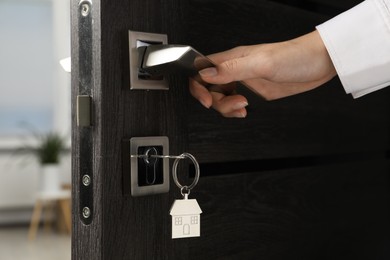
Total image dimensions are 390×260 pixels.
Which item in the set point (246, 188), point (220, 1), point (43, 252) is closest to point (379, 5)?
point (220, 1)

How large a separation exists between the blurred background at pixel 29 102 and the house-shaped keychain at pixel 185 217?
177 inches

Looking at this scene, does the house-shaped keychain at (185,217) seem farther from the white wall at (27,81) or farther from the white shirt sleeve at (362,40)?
the white wall at (27,81)

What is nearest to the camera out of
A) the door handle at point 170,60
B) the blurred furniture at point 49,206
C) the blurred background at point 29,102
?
the door handle at point 170,60

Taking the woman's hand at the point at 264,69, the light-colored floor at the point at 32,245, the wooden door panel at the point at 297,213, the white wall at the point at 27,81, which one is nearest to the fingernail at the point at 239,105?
the woman's hand at the point at 264,69

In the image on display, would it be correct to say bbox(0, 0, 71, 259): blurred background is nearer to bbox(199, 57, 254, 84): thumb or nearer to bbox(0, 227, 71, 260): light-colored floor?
bbox(0, 227, 71, 260): light-colored floor

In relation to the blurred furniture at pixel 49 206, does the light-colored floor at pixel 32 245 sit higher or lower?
lower

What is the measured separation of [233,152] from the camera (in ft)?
2.82

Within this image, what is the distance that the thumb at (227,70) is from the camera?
0.70 metres

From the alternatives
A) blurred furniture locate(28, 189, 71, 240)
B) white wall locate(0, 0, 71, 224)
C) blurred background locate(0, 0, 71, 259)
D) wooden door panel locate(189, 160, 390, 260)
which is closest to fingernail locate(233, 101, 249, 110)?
wooden door panel locate(189, 160, 390, 260)

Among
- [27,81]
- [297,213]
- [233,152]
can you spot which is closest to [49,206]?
[27,81]

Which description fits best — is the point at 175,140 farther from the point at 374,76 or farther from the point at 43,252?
the point at 43,252

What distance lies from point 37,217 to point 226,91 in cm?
444

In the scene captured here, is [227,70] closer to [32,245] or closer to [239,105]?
[239,105]

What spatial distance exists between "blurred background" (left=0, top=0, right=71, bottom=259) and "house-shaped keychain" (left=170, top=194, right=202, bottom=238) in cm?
451
